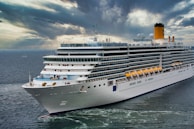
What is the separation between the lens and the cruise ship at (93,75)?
37.5m

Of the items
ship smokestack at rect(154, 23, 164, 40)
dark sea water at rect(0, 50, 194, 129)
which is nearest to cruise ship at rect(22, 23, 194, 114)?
dark sea water at rect(0, 50, 194, 129)

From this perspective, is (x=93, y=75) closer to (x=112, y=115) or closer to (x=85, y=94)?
(x=85, y=94)

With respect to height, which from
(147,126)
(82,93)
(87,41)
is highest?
(87,41)

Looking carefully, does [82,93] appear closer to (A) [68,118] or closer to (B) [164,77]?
(A) [68,118]

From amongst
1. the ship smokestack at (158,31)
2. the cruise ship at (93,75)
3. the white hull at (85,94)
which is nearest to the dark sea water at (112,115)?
the white hull at (85,94)

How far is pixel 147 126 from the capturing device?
3416cm

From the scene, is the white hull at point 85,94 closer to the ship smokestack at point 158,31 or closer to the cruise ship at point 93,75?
the cruise ship at point 93,75

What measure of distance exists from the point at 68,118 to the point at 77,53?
1116 centimetres

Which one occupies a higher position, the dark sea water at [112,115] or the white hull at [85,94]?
the white hull at [85,94]

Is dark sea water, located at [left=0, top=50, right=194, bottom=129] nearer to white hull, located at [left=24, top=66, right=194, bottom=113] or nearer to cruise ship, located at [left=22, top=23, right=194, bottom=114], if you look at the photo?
white hull, located at [left=24, top=66, right=194, bottom=113]

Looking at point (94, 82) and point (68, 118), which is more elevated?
point (94, 82)

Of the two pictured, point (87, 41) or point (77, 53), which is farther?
point (87, 41)

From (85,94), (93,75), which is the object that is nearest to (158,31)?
(93,75)

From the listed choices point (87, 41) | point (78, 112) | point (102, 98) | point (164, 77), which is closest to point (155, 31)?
point (164, 77)
